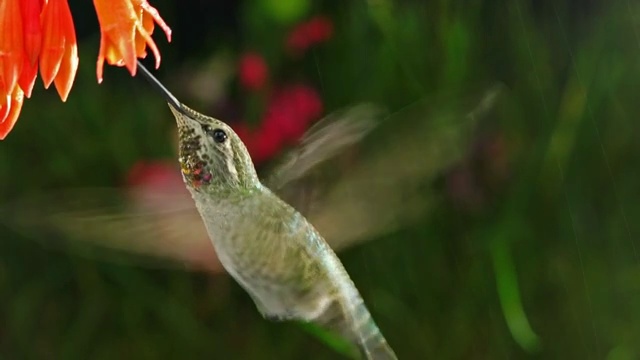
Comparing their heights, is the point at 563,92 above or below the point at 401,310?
above

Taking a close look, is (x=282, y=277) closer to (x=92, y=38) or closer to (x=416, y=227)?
(x=416, y=227)

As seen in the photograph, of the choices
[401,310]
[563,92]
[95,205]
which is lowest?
[401,310]

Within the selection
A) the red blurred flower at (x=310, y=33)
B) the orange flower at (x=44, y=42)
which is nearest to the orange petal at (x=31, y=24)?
the orange flower at (x=44, y=42)

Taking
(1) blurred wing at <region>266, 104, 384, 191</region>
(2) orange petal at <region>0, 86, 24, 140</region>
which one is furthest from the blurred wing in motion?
(2) orange petal at <region>0, 86, 24, 140</region>

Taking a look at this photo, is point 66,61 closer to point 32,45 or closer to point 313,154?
point 32,45

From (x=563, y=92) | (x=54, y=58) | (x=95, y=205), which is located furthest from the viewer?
(x=563, y=92)

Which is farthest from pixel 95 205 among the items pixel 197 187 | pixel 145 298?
pixel 145 298

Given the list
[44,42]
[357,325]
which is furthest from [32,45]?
[357,325]

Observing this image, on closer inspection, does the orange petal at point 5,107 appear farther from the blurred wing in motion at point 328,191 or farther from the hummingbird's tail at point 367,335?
the hummingbird's tail at point 367,335
